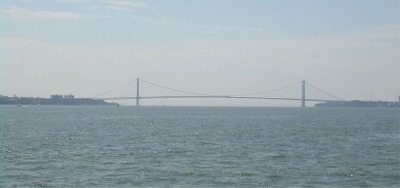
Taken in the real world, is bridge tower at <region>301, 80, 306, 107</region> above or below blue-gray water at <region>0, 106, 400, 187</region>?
above

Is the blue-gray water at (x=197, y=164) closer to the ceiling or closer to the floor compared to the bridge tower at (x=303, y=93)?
closer to the floor

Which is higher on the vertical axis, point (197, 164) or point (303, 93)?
point (303, 93)

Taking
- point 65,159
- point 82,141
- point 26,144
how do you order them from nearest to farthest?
point 65,159, point 26,144, point 82,141

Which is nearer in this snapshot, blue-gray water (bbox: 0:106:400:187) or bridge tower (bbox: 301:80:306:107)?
blue-gray water (bbox: 0:106:400:187)

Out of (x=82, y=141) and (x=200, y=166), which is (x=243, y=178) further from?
(x=82, y=141)

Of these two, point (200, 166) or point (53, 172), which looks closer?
point (53, 172)

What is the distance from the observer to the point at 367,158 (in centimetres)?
2975

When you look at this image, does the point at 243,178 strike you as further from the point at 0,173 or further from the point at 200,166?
the point at 0,173

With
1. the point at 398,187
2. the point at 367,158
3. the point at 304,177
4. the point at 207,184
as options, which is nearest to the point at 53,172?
the point at 207,184

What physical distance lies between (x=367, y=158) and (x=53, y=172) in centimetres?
1542

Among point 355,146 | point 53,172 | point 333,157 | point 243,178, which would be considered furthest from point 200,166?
point 355,146

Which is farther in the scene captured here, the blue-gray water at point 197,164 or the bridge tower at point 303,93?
the bridge tower at point 303,93

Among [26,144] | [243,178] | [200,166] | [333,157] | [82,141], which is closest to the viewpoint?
[243,178]

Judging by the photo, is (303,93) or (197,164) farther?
(303,93)
